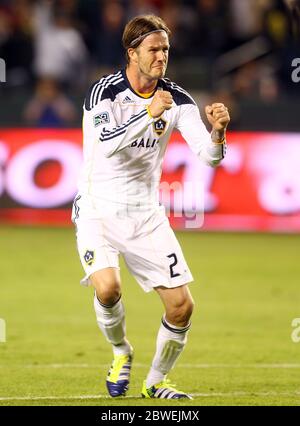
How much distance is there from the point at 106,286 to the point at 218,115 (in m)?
1.31

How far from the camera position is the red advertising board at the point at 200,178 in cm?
1717

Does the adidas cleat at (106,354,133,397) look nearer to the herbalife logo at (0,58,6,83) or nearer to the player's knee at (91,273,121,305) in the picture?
the player's knee at (91,273,121,305)

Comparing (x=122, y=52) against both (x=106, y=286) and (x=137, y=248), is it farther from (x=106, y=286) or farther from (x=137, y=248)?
(x=106, y=286)

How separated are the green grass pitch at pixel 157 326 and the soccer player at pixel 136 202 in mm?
421

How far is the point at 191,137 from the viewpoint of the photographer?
764 centimetres

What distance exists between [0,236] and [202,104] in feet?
15.5

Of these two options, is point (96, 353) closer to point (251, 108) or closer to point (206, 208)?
point (206, 208)

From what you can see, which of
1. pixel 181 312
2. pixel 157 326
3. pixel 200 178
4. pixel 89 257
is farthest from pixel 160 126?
pixel 200 178

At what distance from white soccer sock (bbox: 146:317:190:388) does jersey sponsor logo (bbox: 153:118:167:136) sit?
1223 mm

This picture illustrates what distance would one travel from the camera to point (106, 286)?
7.42m

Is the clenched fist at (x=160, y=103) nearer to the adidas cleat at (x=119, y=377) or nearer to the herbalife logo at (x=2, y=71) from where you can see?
the adidas cleat at (x=119, y=377)

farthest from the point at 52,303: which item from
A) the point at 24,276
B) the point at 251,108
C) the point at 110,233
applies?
the point at 251,108

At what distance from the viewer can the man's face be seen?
24.2 ft

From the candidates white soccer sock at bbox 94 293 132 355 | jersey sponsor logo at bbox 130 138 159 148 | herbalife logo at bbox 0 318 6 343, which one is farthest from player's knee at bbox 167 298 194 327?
herbalife logo at bbox 0 318 6 343
